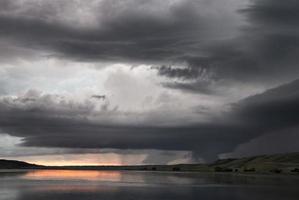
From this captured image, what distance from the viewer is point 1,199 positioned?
104625mm

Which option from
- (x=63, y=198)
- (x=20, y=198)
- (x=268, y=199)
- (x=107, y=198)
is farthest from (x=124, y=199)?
(x=268, y=199)

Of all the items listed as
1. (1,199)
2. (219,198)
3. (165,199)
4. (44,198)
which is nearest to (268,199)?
(219,198)

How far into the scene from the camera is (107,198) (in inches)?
4368

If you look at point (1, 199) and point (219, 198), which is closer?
point (1, 199)

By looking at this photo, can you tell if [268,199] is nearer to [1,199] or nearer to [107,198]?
[107,198]

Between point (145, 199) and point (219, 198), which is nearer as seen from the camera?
point (145, 199)

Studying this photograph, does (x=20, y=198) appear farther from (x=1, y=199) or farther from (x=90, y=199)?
(x=90, y=199)

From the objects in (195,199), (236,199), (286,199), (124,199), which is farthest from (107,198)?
(286,199)

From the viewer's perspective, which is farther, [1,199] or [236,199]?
[236,199]

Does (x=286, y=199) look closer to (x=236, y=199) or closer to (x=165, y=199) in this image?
(x=236, y=199)

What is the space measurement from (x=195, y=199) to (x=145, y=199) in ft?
40.0

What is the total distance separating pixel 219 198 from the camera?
117m

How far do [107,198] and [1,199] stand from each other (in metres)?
22.1

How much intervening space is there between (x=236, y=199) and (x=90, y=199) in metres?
32.8
